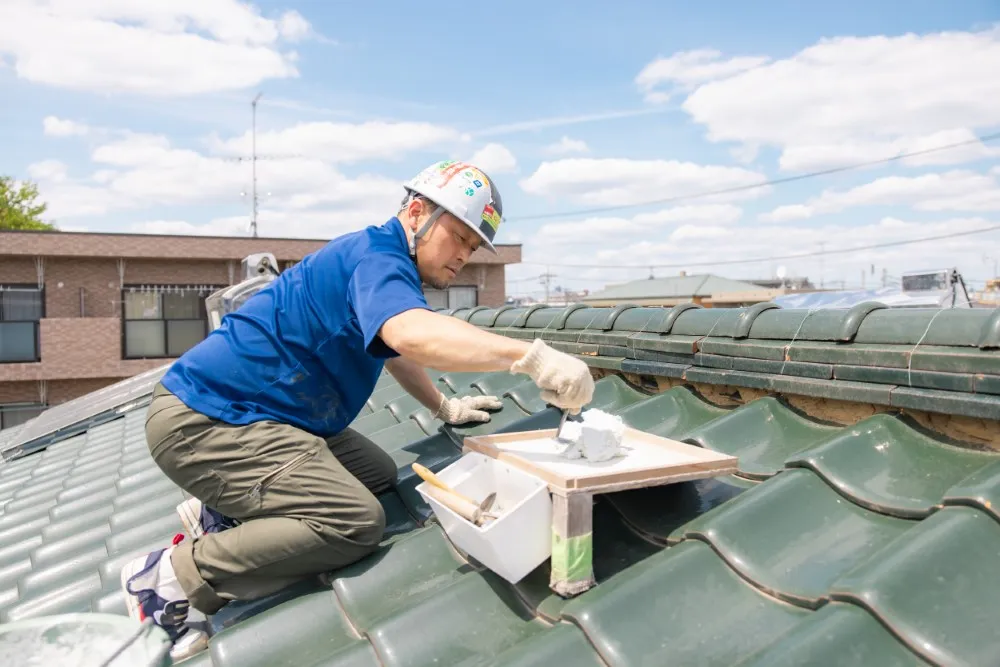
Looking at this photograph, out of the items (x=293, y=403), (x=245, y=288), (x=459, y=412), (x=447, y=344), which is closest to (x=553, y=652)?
(x=447, y=344)

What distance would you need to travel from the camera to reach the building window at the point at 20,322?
65.2 feet

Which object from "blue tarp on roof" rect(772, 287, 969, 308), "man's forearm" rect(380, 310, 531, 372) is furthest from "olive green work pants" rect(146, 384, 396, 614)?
"blue tarp on roof" rect(772, 287, 969, 308)

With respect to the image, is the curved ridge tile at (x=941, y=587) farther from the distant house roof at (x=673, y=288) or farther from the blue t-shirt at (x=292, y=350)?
the distant house roof at (x=673, y=288)

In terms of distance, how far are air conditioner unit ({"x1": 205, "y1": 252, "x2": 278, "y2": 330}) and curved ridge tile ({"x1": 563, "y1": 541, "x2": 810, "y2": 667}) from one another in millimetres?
5850

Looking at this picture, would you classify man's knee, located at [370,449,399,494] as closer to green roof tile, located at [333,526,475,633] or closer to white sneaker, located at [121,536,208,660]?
green roof tile, located at [333,526,475,633]

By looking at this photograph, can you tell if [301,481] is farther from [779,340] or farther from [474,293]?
[474,293]

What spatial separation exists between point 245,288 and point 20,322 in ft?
56.1

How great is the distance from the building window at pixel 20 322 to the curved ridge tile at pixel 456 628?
22145mm

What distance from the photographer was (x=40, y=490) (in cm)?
581

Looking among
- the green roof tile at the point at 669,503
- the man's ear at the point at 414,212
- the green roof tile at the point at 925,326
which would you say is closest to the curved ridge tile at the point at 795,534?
the green roof tile at the point at 669,503

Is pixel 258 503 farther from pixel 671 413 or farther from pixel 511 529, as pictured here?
pixel 671 413

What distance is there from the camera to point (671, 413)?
3150 millimetres

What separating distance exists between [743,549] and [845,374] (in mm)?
1022

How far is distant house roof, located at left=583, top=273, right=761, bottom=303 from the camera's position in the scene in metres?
35.2
